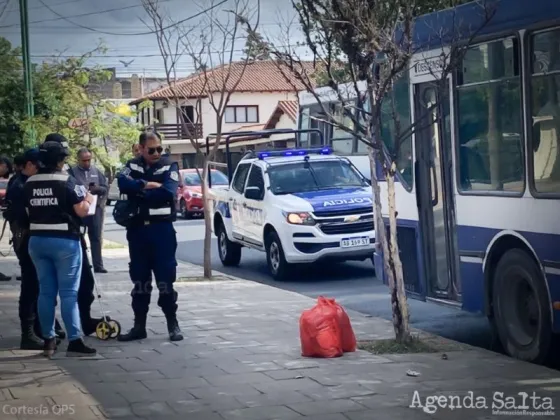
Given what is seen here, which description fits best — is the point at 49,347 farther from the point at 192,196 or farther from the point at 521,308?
the point at 192,196

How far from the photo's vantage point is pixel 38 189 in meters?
9.11

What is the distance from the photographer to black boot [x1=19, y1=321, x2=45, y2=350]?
9.94 m

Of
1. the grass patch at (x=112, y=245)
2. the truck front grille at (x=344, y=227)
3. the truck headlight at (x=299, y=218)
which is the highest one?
the truck headlight at (x=299, y=218)

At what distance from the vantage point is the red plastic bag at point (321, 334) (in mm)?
9141

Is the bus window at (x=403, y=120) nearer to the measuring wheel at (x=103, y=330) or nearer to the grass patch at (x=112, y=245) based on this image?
the measuring wheel at (x=103, y=330)

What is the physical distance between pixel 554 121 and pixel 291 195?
840 cm

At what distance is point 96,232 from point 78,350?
277 inches

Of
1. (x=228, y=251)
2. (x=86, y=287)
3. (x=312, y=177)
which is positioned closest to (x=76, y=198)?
(x=86, y=287)

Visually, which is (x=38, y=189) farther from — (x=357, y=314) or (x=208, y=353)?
(x=357, y=314)

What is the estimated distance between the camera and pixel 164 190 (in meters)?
9.96

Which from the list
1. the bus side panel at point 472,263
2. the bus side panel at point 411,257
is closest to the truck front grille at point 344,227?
the bus side panel at point 411,257

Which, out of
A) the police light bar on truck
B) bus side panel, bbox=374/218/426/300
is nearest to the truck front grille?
the police light bar on truck

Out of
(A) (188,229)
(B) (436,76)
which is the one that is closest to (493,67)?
(B) (436,76)

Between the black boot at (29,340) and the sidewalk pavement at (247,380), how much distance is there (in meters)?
0.17
